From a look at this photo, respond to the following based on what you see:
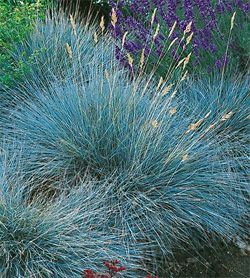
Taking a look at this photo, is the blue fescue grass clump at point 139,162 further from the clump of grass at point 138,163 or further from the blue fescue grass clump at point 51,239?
the blue fescue grass clump at point 51,239

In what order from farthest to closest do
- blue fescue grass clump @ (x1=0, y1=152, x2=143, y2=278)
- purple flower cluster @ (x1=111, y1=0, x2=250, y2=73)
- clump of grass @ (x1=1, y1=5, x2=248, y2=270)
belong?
purple flower cluster @ (x1=111, y1=0, x2=250, y2=73) → clump of grass @ (x1=1, y1=5, x2=248, y2=270) → blue fescue grass clump @ (x1=0, y1=152, x2=143, y2=278)

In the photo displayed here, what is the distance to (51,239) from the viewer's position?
3.24 metres

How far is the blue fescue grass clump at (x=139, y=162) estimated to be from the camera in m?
3.70

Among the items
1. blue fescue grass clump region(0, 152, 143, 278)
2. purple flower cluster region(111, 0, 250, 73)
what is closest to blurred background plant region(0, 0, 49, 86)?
purple flower cluster region(111, 0, 250, 73)

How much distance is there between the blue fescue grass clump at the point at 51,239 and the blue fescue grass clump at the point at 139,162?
0.59ft

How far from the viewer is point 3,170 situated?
11.7 feet

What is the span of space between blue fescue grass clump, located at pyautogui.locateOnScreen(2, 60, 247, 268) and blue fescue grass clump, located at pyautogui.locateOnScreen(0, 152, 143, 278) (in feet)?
0.59

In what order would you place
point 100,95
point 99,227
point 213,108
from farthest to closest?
point 213,108 → point 100,95 → point 99,227

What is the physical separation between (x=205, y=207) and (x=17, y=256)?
1261 mm

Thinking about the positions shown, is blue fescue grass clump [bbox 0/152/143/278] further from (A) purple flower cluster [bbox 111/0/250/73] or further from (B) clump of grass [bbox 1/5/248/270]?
(A) purple flower cluster [bbox 111/0/250/73]

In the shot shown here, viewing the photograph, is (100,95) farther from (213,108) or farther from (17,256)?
(17,256)

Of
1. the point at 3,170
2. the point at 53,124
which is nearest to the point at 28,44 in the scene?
the point at 53,124

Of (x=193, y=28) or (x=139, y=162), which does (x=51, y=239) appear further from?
(x=193, y=28)

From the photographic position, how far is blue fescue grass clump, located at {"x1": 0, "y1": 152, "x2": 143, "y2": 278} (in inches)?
124
